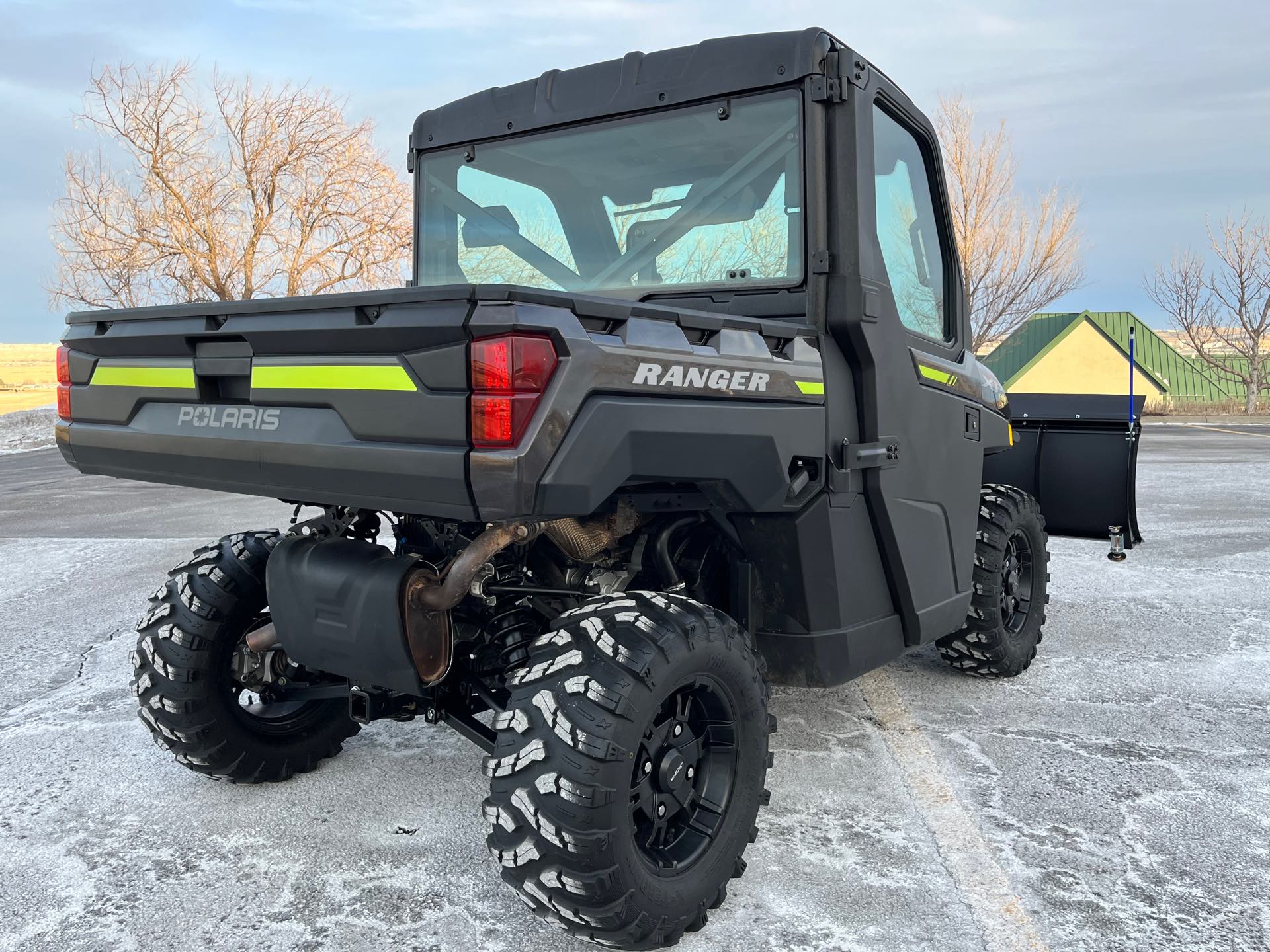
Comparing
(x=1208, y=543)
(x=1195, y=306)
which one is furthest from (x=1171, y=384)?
(x=1208, y=543)

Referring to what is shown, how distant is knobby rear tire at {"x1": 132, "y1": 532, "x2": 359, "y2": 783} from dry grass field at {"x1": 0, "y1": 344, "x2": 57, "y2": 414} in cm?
418

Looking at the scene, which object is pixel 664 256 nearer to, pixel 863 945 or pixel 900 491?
pixel 900 491

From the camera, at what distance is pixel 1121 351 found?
35094mm

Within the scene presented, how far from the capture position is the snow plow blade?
5.79 m

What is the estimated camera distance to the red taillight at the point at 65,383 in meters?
3.21

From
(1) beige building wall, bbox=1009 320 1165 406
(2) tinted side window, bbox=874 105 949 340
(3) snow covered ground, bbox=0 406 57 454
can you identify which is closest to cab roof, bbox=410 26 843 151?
(2) tinted side window, bbox=874 105 949 340

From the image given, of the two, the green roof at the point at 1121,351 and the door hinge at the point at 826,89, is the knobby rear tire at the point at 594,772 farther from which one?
the green roof at the point at 1121,351

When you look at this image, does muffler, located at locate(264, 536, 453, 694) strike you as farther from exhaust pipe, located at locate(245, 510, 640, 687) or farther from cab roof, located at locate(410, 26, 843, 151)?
cab roof, located at locate(410, 26, 843, 151)

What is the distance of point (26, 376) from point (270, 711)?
81348 millimetres

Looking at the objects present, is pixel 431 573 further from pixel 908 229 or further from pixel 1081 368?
pixel 1081 368

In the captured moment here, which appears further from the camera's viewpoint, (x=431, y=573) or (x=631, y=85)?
(x=631, y=85)

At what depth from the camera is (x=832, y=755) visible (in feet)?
13.1

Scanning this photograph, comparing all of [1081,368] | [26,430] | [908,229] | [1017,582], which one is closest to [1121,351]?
[1081,368]

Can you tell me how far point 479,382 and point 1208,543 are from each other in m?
8.16
